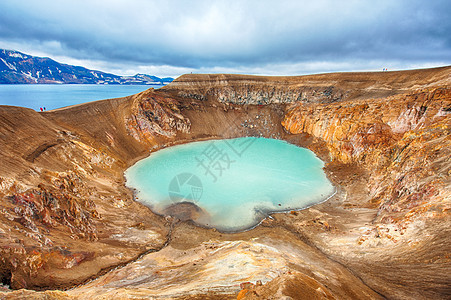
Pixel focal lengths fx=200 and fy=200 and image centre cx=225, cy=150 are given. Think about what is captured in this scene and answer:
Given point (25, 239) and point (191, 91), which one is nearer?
point (25, 239)

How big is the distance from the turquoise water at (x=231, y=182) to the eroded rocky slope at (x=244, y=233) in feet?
4.99

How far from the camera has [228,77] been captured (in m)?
58.5

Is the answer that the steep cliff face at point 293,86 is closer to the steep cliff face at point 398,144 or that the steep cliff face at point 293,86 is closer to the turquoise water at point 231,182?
the steep cliff face at point 398,144

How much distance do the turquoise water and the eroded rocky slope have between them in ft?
4.99

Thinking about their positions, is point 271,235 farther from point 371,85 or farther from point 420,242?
point 371,85

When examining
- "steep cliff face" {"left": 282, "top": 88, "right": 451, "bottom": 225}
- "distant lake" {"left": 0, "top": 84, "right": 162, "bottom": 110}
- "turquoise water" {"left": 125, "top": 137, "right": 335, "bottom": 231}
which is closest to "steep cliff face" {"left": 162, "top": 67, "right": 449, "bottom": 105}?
"steep cliff face" {"left": 282, "top": 88, "right": 451, "bottom": 225}

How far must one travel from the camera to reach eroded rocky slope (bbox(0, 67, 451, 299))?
30.1ft

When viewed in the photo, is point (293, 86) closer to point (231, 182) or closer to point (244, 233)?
point (231, 182)

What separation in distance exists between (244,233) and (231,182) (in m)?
8.69

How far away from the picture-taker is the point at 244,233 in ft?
55.7

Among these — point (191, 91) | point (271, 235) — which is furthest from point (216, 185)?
point (191, 91)

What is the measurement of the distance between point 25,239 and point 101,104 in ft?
107

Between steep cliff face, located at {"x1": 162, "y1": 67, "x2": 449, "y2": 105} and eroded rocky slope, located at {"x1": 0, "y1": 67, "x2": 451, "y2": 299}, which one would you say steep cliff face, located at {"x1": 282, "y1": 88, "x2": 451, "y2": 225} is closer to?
eroded rocky slope, located at {"x1": 0, "y1": 67, "x2": 451, "y2": 299}

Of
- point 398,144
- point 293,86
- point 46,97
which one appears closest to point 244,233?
point 398,144
